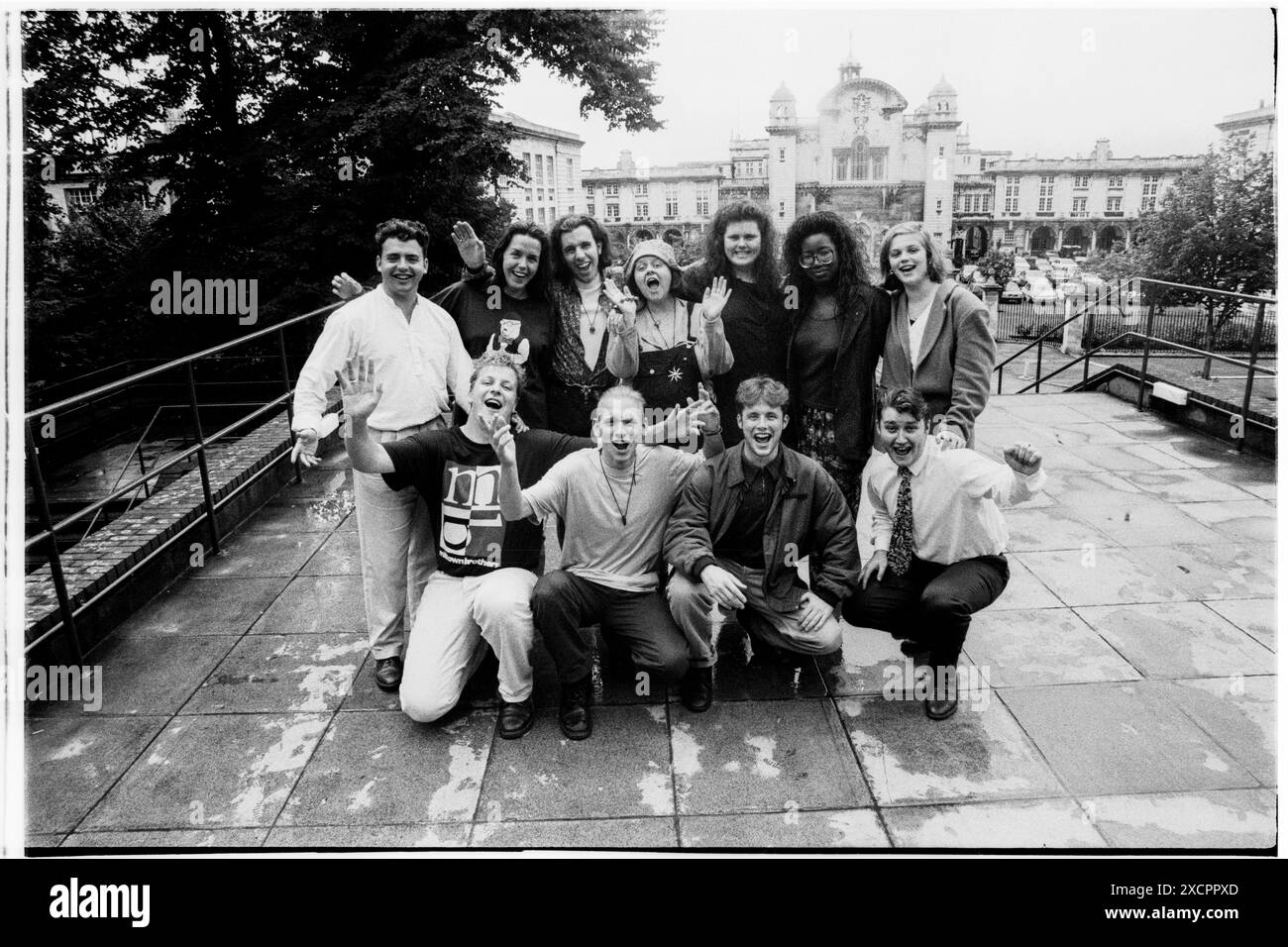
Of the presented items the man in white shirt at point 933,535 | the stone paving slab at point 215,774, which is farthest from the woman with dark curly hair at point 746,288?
the stone paving slab at point 215,774

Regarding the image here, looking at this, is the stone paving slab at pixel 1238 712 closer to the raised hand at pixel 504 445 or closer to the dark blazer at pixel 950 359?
the dark blazer at pixel 950 359

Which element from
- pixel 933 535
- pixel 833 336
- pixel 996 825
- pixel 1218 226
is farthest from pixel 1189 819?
pixel 1218 226

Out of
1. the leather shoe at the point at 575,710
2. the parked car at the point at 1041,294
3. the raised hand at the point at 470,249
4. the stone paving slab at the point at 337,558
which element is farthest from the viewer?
the parked car at the point at 1041,294

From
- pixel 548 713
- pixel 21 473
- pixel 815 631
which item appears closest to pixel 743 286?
pixel 815 631

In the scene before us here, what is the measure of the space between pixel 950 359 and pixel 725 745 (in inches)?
72.7

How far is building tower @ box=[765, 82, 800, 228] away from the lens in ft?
137

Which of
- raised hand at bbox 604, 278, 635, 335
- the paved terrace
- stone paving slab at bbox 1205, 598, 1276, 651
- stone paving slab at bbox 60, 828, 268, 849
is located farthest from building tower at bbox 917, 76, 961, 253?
stone paving slab at bbox 60, 828, 268, 849

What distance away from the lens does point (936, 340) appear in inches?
131

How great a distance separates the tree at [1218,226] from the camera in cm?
2053

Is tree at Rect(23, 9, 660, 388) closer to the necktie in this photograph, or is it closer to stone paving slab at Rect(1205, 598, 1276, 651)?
the necktie

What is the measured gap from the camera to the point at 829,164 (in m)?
46.9

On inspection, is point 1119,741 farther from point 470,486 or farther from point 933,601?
point 470,486

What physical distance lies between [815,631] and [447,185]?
8.96 m

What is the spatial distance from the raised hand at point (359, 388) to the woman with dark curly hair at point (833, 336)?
5.93ft
